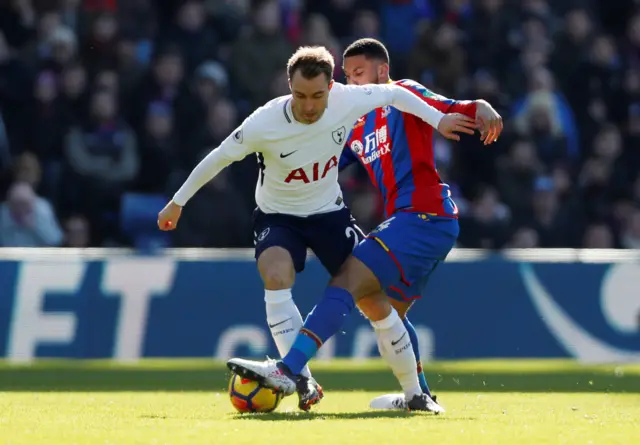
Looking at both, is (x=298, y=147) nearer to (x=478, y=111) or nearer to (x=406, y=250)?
(x=406, y=250)

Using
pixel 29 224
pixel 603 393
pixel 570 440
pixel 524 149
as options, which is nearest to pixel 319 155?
pixel 570 440

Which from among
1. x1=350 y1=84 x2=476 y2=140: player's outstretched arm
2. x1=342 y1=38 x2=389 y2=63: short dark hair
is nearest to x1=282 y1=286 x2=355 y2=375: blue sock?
x1=350 y1=84 x2=476 y2=140: player's outstretched arm

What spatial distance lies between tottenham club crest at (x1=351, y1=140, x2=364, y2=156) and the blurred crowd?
615cm

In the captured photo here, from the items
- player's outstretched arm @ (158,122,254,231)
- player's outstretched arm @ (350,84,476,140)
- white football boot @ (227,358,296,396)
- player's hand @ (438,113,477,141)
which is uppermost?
player's outstretched arm @ (350,84,476,140)

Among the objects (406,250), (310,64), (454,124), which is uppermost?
(310,64)

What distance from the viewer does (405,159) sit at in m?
7.87

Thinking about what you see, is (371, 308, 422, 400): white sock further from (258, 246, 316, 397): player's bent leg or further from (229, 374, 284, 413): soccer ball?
(229, 374, 284, 413): soccer ball

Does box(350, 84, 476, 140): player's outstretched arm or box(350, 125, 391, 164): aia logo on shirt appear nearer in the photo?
box(350, 84, 476, 140): player's outstretched arm

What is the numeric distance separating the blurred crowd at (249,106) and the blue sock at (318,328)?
7.07 meters

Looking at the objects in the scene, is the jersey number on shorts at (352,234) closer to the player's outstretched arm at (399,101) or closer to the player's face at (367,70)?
the player's outstretched arm at (399,101)

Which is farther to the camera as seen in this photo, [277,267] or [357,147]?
[357,147]

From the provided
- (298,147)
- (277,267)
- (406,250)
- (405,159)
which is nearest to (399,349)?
(406,250)

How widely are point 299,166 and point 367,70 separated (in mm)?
998

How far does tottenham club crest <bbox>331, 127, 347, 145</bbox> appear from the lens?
7.48m
